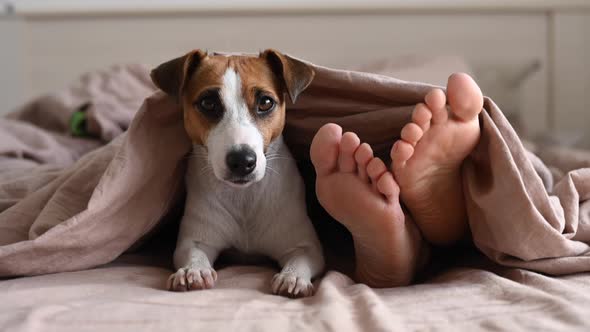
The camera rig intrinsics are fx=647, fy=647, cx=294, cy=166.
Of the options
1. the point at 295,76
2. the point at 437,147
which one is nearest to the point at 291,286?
the point at 437,147

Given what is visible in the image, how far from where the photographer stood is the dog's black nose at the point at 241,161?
1206mm

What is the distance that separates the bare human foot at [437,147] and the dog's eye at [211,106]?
394 mm

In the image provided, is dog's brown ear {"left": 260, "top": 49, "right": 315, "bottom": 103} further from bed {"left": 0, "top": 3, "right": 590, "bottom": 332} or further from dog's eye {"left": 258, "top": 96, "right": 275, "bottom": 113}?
bed {"left": 0, "top": 3, "right": 590, "bottom": 332}

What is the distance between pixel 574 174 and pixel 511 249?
293 millimetres

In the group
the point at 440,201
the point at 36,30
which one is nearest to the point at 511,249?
the point at 440,201

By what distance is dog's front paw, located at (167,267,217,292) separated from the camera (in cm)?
110

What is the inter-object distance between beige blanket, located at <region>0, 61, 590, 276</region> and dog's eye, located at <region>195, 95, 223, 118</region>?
10 centimetres

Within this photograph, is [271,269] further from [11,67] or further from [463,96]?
[11,67]

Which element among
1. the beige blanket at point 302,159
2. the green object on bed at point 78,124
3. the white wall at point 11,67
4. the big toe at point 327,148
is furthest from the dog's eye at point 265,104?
the white wall at point 11,67

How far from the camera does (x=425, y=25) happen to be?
116 inches

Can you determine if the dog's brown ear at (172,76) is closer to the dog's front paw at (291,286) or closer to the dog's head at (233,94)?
the dog's head at (233,94)

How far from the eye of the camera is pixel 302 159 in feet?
5.12

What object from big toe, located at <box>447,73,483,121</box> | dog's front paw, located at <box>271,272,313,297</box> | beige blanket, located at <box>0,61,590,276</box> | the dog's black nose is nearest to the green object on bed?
beige blanket, located at <box>0,61,590,276</box>

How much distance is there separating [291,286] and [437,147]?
1.10 ft
